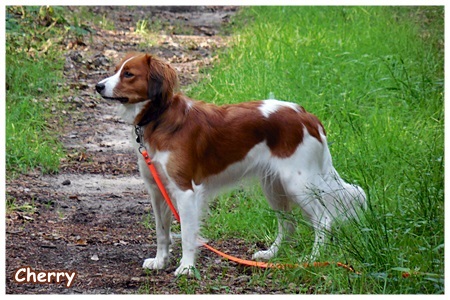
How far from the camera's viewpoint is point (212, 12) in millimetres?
15586

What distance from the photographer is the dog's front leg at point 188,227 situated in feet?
16.9

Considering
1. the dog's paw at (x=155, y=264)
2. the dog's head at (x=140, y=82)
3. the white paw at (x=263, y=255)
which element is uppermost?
the dog's head at (x=140, y=82)

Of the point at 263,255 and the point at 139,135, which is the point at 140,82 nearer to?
the point at 139,135

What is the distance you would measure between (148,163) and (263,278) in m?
1.01

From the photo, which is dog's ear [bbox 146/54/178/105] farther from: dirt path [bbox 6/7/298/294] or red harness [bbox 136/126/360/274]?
dirt path [bbox 6/7/298/294]

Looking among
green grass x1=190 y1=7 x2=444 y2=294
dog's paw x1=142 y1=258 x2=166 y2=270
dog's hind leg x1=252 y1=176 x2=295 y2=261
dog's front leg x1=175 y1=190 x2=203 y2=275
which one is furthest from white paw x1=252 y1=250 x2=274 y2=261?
dog's paw x1=142 y1=258 x2=166 y2=270

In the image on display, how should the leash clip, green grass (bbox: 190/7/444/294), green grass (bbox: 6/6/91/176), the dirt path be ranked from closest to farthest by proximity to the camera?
1. green grass (bbox: 190/7/444/294)
2. the dirt path
3. the leash clip
4. green grass (bbox: 6/6/91/176)

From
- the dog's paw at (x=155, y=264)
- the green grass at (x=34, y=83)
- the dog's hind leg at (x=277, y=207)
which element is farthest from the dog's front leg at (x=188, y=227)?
the green grass at (x=34, y=83)

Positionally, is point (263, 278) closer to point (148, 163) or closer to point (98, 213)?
point (148, 163)

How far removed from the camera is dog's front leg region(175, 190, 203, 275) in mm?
5145

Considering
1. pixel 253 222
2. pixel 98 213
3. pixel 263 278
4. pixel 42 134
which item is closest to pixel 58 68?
pixel 42 134

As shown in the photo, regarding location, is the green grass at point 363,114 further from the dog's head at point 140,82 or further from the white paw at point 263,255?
the dog's head at point 140,82

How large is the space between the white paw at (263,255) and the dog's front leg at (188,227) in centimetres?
51

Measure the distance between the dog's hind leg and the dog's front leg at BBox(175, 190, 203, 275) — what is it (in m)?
0.55
